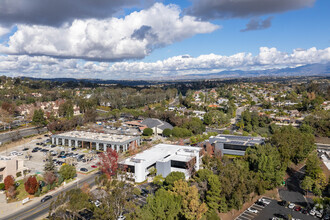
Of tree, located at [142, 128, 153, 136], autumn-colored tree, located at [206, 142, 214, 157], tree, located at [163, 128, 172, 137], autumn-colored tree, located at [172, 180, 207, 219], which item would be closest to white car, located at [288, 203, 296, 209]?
autumn-colored tree, located at [172, 180, 207, 219]

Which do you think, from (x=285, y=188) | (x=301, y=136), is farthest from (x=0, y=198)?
(x=301, y=136)

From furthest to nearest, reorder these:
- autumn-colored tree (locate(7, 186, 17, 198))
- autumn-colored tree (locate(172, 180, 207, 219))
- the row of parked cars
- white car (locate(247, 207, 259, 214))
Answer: autumn-colored tree (locate(7, 186, 17, 198)) → white car (locate(247, 207, 259, 214)) → the row of parked cars → autumn-colored tree (locate(172, 180, 207, 219))

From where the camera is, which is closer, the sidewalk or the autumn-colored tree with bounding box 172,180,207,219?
the autumn-colored tree with bounding box 172,180,207,219

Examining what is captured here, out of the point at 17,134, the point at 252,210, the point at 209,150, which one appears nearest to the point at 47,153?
the point at 17,134

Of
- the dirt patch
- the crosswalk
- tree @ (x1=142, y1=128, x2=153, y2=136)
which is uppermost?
tree @ (x1=142, y1=128, x2=153, y2=136)

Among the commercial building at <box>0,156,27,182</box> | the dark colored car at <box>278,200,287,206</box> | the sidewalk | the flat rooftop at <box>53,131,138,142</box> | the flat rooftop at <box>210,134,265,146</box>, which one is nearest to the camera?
the sidewalk

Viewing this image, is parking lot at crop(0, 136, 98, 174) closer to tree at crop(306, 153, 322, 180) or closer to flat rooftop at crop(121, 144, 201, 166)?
flat rooftop at crop(121, 144, 201, 166)
